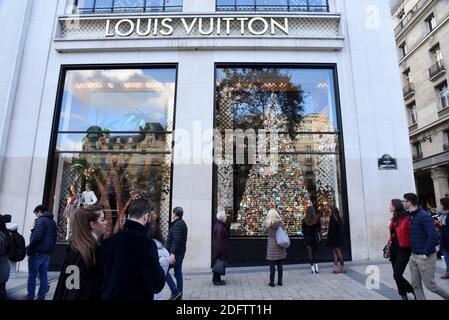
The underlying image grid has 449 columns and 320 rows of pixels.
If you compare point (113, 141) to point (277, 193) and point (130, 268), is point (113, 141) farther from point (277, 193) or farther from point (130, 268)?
point (130, 268)

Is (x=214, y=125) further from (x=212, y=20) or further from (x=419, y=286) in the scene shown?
(x=419, y=286)

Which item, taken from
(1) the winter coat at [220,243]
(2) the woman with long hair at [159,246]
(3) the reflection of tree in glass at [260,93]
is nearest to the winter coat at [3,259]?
(2) the woman with long hair at [159,246]

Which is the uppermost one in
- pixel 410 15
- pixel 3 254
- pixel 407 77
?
pixel 410 15

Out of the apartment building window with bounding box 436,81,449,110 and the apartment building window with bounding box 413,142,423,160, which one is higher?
the apartment building window with bounding box 436,81,449,110

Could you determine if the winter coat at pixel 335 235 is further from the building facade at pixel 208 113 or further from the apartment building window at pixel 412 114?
the apartment building window at pixel 412 114

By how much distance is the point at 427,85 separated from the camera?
97.2ft

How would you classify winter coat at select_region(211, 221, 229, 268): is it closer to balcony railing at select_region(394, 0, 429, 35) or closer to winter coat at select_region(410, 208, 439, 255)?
winter coat at select_region(410, 208, 439, 255)

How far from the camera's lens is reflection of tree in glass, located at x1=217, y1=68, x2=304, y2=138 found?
10484 millimetres

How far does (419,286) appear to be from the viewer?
4.97 meters

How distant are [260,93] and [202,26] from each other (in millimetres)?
3055

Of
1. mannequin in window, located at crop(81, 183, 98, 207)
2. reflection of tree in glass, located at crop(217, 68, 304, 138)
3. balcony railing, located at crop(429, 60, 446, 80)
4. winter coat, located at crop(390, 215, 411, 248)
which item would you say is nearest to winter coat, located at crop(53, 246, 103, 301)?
winter coat, located at crop(390, 215, 411, 248)

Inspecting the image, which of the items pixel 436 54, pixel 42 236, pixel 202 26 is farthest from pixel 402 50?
pixel 42 236

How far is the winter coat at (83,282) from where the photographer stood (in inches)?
102

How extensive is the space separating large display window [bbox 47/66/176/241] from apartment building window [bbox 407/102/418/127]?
30.6 m
